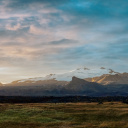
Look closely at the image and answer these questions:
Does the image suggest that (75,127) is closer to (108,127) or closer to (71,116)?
(108,127)

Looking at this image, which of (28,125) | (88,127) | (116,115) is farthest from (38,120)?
(116,115)

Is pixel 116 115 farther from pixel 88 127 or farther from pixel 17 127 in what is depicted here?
pixel 17 127

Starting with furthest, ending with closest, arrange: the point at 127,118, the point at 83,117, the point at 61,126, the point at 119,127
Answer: the point at 83,117
the point at 127,118
the point at 61,126
the point at 119,127

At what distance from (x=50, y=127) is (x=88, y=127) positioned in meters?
7.67

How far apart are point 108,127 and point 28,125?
16791 mm

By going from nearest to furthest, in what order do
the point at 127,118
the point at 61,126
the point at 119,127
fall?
the point at 119,127, the point at 61,126, the point at 127,118

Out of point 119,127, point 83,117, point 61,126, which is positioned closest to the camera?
point 119,127

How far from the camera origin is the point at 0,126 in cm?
4756

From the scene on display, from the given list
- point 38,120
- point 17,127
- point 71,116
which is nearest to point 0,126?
point 17,127

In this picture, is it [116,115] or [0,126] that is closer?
[0,126]

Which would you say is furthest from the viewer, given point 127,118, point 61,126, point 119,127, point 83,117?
point 83,117

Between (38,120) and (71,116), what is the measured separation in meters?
9.08

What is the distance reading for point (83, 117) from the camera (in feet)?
192

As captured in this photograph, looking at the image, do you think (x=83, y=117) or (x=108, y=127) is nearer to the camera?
(x=108, y=127)
